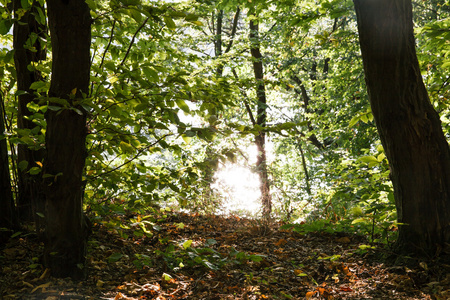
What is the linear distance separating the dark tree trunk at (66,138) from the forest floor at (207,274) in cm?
24

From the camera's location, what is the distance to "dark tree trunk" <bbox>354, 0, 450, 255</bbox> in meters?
2.89

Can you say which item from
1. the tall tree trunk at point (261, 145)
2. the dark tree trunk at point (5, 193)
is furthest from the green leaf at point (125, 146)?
the tall tree trunk at point (261, 145)

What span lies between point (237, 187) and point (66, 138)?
5.17 meters

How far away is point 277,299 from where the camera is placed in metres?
2.51

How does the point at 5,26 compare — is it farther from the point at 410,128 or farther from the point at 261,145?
the point at 261,145

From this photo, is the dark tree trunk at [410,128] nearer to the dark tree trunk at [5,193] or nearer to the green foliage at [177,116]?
the green foliage at [177,116]

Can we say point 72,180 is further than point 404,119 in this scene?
No

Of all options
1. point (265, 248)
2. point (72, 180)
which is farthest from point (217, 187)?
point (72, 180)

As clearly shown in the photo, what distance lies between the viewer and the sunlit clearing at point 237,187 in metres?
6.94

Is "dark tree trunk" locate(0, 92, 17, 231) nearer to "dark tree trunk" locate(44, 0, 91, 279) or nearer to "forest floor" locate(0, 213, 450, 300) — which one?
"forest floor" locate(0, 213, 450, 300)

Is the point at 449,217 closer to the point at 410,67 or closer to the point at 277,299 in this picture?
the point at 410,67

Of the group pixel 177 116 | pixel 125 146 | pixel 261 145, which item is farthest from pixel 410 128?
pixel 261 145

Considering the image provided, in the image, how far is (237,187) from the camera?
721 centimetres

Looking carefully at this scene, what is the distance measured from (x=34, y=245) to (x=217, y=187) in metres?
4.35
